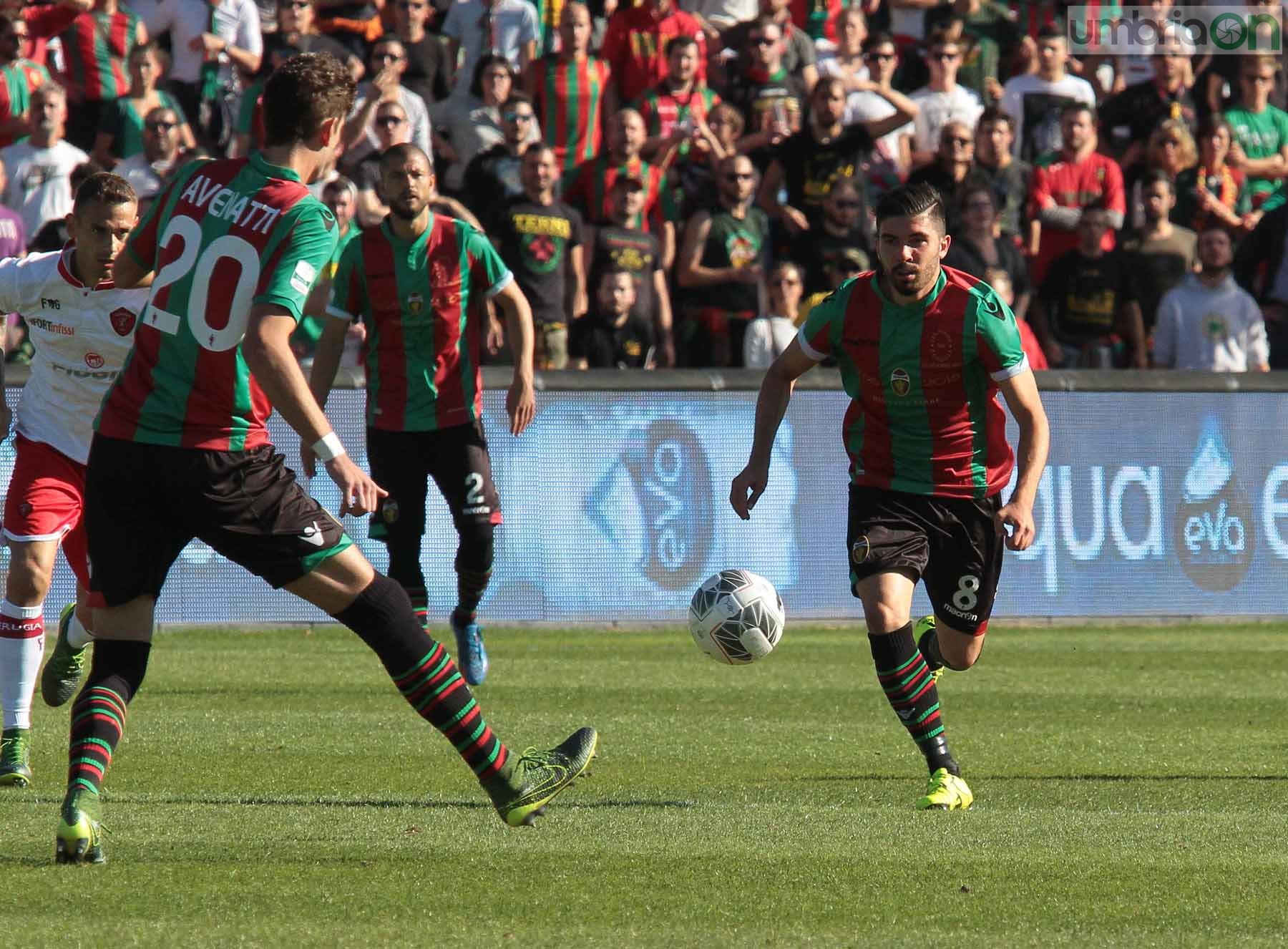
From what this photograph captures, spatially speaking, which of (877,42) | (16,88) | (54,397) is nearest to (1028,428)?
(54,397)

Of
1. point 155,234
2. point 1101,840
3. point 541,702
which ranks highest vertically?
point 155,234

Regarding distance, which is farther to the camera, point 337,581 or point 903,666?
point 903,666

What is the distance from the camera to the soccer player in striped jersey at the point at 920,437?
6.54 m

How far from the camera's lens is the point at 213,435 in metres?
5.12

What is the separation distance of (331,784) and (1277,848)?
10.1ft

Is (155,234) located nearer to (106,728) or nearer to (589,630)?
(106,728)

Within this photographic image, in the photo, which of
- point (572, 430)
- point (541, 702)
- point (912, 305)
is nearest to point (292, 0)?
point (572, 430)

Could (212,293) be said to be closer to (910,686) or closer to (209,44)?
(910,686)

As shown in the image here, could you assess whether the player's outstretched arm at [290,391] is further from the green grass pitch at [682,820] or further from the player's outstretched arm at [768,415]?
the player's outstretched arm at [768,415]

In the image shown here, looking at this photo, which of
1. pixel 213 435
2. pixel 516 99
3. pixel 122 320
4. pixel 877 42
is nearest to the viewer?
pixel 213 435

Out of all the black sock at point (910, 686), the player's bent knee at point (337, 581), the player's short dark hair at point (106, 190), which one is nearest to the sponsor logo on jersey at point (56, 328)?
the player's short dark hair at point (106, 190)

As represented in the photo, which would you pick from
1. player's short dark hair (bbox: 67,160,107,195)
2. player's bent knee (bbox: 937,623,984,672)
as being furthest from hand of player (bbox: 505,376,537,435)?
player's short dark hair (bbox: 67,160,107,195)

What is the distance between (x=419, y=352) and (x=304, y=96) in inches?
169

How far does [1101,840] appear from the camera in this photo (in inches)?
223
